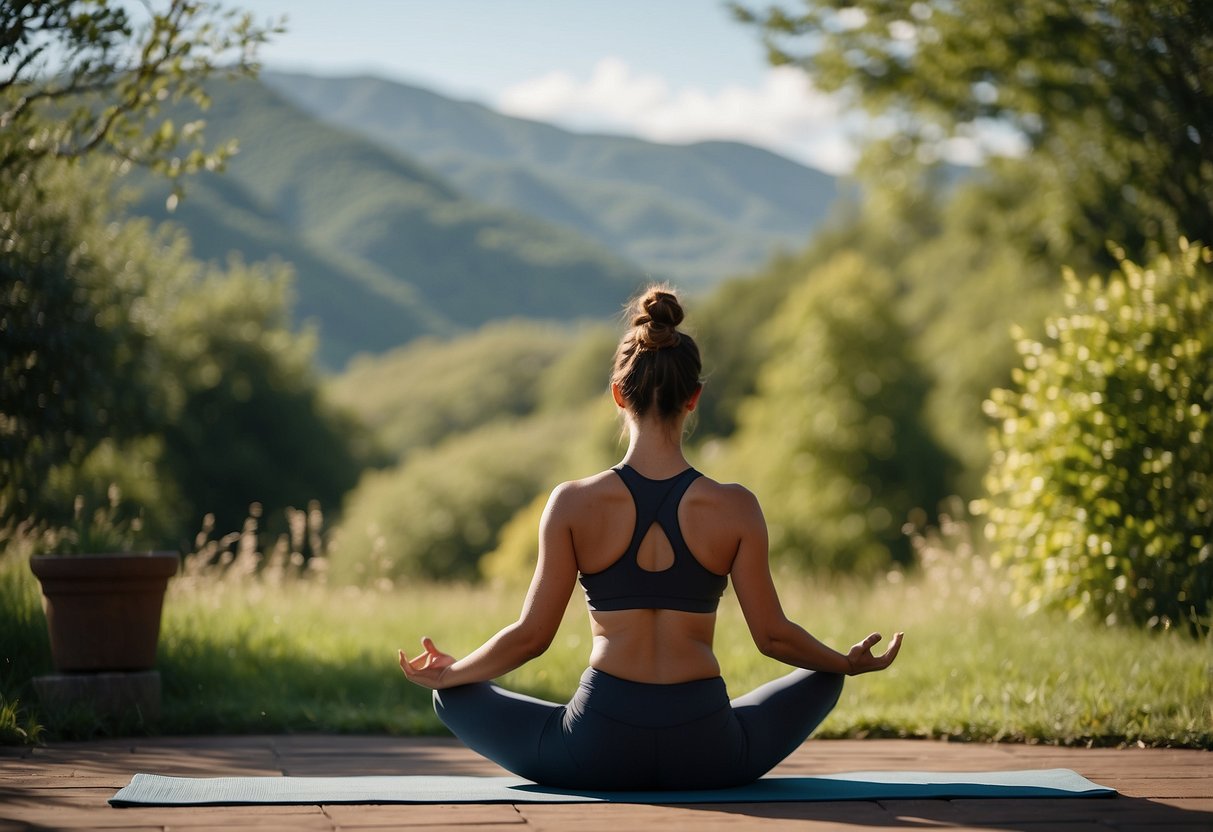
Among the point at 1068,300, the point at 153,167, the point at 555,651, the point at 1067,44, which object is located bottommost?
the point at 555,651

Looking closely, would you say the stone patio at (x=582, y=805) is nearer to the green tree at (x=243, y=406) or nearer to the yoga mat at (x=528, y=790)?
the yoga mat at (x=528, y=790)

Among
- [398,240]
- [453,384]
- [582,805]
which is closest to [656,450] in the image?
[582,805]

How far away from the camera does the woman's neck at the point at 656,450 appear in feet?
13.1

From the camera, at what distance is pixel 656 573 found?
12.8 ft

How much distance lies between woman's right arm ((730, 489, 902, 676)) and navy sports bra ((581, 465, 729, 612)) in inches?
4.7

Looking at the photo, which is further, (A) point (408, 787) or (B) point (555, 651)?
(B) point (555, 651)

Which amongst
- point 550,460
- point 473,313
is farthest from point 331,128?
point 550,460

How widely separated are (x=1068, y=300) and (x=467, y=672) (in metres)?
5.40

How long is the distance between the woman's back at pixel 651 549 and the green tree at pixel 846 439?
2740 cm

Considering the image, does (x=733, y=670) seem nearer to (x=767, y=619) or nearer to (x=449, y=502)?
(x=767, y=619)

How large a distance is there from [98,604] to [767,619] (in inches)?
134

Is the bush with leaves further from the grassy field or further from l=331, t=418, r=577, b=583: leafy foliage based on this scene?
l=331, t=418, r=577, b=583: leafy foliage

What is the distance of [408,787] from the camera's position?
4273 millimetres

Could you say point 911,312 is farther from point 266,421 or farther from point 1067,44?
point 1067,44
